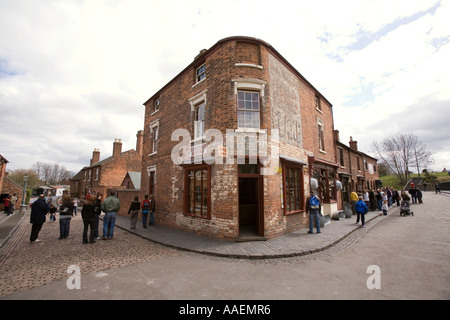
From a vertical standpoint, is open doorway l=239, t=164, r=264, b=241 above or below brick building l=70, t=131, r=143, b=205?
below

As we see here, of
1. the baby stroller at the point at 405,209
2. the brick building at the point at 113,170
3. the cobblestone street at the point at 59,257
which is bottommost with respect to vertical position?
the cobblestone street at the point at 59,257

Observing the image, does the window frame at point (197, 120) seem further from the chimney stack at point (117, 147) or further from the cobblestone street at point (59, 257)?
the chimney stack at point (117, 147)

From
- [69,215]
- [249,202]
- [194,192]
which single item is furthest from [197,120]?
[69,215]

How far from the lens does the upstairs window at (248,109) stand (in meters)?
8.49

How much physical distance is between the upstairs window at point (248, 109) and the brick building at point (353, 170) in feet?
33.7

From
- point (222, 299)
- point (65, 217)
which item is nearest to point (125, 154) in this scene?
point (65, 217)

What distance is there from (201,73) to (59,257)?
958cm

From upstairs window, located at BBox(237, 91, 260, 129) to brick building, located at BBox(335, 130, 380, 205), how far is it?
33.7ft

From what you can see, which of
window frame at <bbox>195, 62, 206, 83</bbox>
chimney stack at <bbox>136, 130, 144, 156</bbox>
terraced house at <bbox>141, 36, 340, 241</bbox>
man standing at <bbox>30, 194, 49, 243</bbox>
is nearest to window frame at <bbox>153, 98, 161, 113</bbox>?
terraced house at <bbox>141, 36, 340, 241</bbox>

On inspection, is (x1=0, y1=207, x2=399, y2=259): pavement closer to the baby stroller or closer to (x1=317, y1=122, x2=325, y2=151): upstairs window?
(x1=317, y1=122, x2=325, y2=151): upstairs window

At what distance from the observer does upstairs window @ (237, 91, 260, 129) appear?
8492 mm

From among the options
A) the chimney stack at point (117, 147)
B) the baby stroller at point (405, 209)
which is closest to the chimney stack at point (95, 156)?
the chimney stack at point (117, 147)

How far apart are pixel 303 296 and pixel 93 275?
4727 mm

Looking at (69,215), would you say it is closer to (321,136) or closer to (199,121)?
(199,121)
